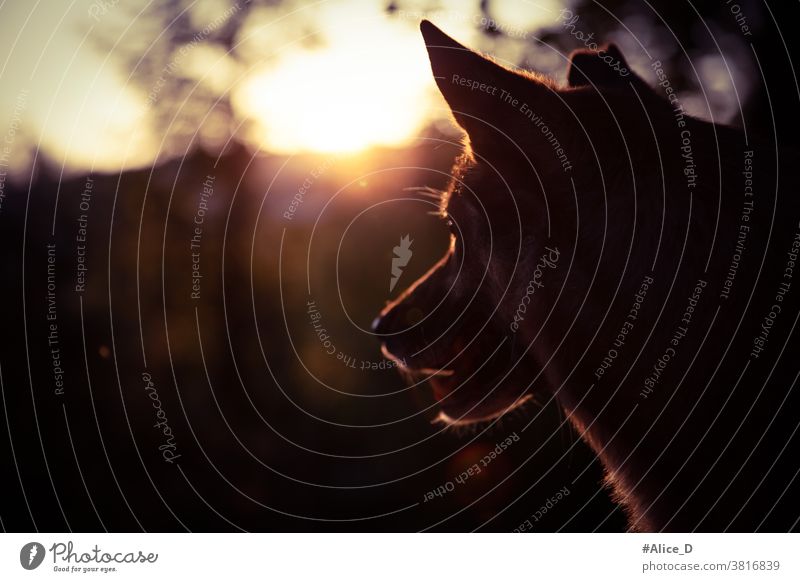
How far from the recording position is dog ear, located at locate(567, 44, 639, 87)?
209 centimetres

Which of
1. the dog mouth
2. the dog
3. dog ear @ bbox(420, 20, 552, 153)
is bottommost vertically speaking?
the dog mouth

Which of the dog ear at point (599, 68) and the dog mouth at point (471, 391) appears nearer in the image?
the dog ear at point (599, 68)

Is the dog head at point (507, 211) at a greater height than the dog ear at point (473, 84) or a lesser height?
lesser

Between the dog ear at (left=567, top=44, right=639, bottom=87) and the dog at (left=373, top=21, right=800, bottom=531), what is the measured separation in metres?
0.15

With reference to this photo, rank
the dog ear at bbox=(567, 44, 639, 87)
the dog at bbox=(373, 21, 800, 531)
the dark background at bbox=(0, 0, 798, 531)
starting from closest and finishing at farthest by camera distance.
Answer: the dog at bbox=(373, 21, 800, 531) → the dog ear at bbox=(567, 44, 639, 87) → the dark background at bbox=(0, 0, 798, 531)

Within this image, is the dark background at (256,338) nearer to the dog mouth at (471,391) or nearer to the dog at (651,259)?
the dog mouth at (471,391)

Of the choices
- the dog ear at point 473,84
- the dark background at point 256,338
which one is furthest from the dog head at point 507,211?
the dark background at point 256,338

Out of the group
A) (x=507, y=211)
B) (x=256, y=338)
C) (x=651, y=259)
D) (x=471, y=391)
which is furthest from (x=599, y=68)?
(x=256, y=338)

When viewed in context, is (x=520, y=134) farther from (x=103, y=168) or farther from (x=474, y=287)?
(x=103, y=168)

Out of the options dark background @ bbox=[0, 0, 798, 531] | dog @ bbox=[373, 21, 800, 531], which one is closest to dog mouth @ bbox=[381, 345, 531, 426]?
dog @ bbox=[373, 21, 800, 531]

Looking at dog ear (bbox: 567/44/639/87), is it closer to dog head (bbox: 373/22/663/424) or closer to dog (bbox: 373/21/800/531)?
dog head (bbox: 373/22/663/424)

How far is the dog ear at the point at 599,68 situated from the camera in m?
2.09

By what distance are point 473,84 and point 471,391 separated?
3.80 ft

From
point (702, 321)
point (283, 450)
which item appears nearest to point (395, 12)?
point (702, 321)
